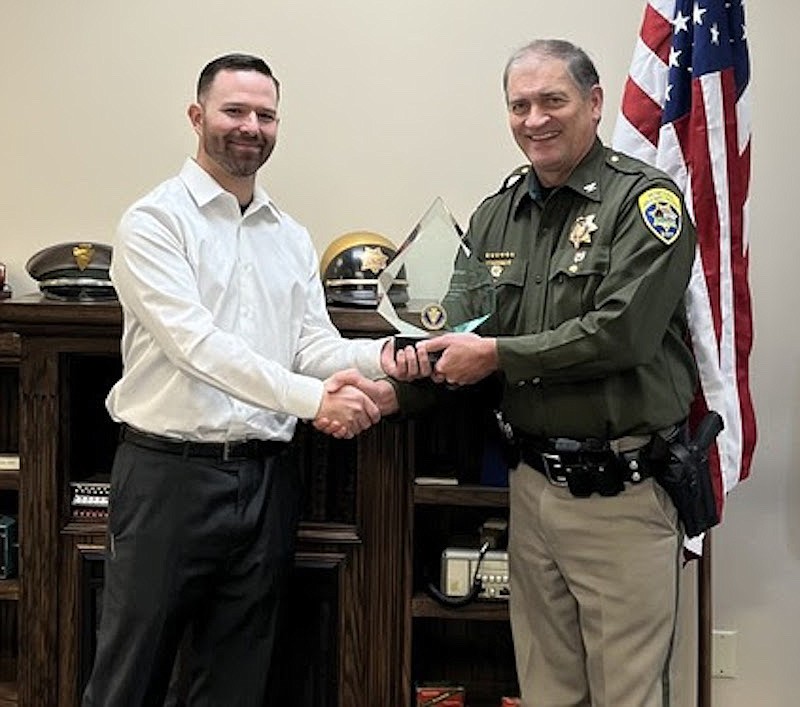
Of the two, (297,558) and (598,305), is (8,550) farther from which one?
(598,305)

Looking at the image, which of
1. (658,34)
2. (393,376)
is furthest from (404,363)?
(658,34)

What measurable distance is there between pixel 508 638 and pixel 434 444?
57cm

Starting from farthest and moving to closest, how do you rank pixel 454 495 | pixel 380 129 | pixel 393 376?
pixel 380 129 → pixel 454 495 → pixel 393 376

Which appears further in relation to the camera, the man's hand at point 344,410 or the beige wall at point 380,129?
the beige wall at point 380,129

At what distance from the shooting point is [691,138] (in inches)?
90.8

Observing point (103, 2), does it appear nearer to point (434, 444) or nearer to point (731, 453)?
point (434, 444)

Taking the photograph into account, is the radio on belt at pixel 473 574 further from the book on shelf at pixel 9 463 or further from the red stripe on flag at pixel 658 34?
the red stripe on flag at pixel 658 34

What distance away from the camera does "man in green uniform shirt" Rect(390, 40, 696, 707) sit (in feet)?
6.37

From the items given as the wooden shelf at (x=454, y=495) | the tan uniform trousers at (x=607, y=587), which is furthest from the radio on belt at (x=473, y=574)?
the tan uniform trousers at (x=607, y=587)

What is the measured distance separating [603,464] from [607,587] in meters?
0.24

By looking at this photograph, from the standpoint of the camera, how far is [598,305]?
6.42 feet

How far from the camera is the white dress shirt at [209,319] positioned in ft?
6.77

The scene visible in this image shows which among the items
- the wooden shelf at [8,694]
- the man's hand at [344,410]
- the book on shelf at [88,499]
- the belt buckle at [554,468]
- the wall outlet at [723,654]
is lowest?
the wooden shelf at [8,694]

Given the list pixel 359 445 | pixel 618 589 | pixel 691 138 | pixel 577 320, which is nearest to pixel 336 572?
pixel 359 445
